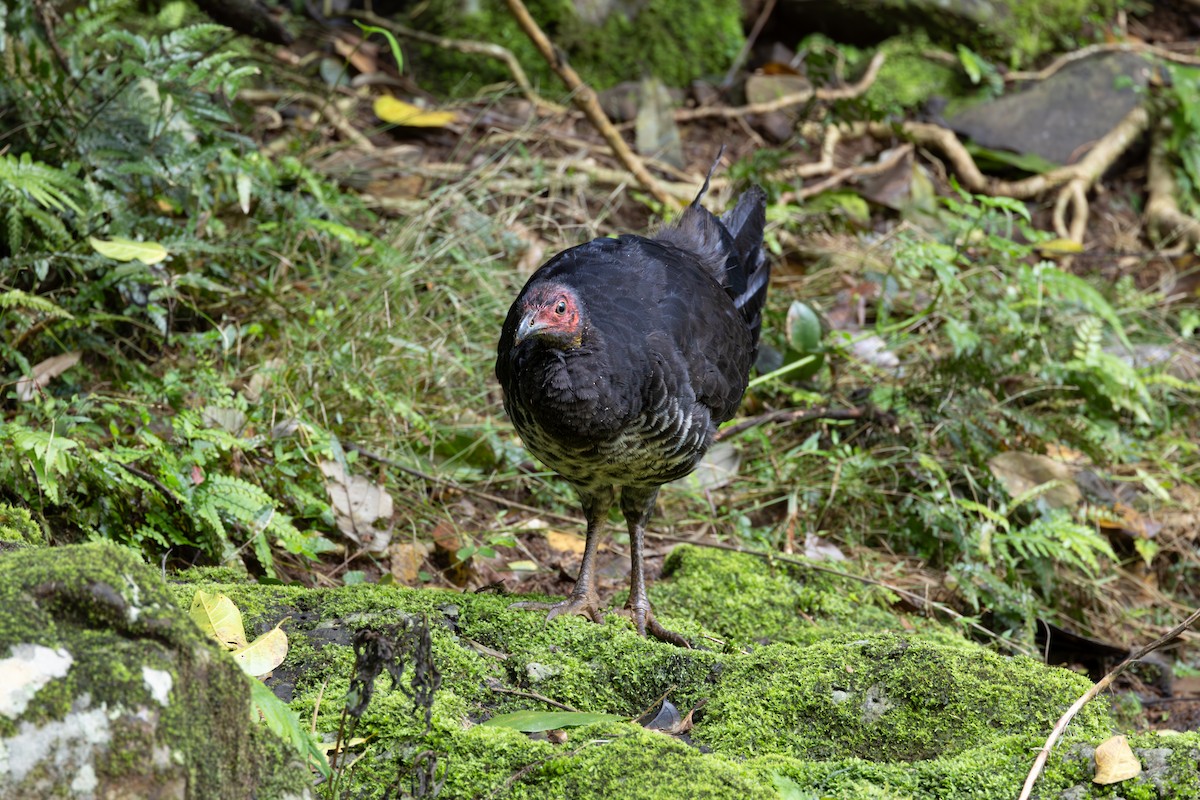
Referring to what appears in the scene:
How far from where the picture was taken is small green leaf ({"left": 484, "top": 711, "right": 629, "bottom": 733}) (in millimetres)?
2502

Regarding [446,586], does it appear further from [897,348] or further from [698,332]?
[897,348]

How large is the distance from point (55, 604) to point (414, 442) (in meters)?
3.39

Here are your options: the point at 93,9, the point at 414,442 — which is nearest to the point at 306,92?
the point at 93,9

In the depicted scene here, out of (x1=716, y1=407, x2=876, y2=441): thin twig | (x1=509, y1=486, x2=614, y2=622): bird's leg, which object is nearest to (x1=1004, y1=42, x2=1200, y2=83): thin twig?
(x1=716, y1=407, x2=876, y2=441): thin twig

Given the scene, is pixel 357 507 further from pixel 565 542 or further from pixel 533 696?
pixel 533 696

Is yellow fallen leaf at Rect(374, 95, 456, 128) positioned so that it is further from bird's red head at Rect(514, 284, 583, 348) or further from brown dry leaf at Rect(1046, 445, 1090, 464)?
brown dry leaf at Rect(1046, 445, 1090, 464)

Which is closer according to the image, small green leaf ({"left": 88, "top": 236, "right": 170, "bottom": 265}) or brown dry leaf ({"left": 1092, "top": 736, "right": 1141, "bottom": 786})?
brown dry leaf ({"left": 1092, "top": 736, "right": 1141, "bottom": 786})

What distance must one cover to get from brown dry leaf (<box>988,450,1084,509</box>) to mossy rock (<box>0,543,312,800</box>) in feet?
14.4

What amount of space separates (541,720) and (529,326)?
4.32 ft

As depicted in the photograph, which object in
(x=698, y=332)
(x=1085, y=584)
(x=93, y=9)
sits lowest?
Answer: (x=1085, y=584)

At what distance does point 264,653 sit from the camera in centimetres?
268

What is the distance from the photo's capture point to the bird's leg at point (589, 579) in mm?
3938

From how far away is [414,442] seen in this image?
16.9 feet

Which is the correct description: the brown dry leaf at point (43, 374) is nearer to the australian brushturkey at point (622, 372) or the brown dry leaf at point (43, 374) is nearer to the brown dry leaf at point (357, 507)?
the brown dry leaf at point (357, 507)
